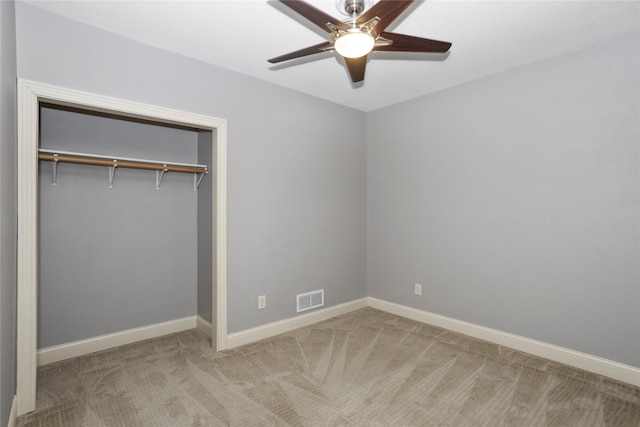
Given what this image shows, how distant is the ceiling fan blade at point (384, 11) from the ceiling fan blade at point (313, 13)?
0.11 meters

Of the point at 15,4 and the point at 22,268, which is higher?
the point at 15,4

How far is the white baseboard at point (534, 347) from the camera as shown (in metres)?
2.40

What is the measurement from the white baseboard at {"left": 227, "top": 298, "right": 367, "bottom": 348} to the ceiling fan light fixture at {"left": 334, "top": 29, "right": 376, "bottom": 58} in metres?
2.55

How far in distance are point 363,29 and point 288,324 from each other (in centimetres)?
280

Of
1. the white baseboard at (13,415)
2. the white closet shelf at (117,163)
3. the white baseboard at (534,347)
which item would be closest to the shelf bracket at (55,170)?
the white closet shelf at (117,163)

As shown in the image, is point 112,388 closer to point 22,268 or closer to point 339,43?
point 22,268

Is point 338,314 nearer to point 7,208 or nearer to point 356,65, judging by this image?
point 356,65

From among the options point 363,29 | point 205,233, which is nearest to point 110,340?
point 205,233

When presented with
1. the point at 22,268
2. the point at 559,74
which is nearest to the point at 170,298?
the point at 22,268

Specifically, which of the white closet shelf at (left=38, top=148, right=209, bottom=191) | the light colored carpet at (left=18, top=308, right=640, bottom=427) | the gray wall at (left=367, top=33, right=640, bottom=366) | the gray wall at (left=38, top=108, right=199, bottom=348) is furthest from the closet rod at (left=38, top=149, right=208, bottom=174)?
the gray wall at (left=367, top=33, right=640, bottom=366)

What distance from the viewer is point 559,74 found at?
268cm

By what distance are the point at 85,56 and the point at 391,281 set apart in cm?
361

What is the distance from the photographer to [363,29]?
1623 millimetres

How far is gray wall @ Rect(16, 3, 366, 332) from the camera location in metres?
2.25
